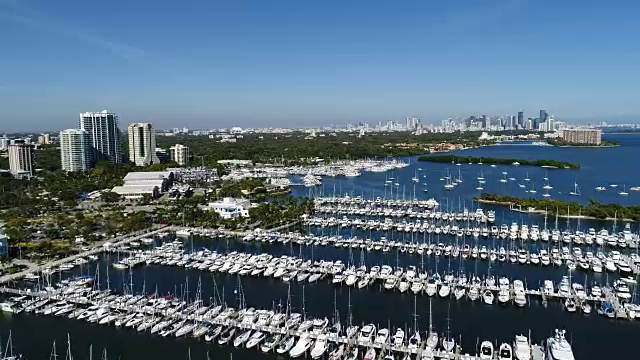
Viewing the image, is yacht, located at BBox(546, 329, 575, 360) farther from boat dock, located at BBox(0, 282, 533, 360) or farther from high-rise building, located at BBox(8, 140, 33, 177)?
high-rise building, located at BBox(8, 140, 33, 177)

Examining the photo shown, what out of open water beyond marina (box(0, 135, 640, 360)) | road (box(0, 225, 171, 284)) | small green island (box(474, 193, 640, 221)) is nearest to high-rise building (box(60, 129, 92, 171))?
road (box(0, 225, 171, 284))

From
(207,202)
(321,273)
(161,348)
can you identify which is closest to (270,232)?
(321,273)

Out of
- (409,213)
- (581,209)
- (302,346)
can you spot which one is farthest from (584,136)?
(302,346)

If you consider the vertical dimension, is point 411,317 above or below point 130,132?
below

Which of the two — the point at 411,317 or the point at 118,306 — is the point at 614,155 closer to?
the point at 411,317

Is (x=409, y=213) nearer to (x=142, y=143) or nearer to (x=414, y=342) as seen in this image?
(x=414, y=342)
